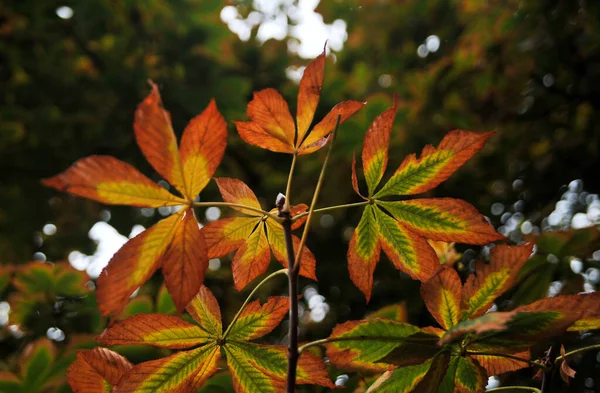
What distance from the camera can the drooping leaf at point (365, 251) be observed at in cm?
42

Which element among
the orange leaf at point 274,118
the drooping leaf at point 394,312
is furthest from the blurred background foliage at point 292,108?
the orange leaf at point 274,118

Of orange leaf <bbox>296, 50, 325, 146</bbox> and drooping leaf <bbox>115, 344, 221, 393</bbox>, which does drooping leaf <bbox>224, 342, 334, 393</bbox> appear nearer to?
drooping leaf <bbox>115, 344, 221, 393</bbox>

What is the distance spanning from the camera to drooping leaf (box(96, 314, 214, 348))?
1.31 feet

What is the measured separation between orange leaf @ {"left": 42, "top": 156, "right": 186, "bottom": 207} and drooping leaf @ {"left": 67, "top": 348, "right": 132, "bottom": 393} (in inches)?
6.5

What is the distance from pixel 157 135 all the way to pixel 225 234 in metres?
0.14

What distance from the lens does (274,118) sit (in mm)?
431

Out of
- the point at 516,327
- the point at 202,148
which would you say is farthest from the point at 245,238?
the point at 516,327

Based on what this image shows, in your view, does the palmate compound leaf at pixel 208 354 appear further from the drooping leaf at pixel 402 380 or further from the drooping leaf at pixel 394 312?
the drooping leaf at pixel 394 312

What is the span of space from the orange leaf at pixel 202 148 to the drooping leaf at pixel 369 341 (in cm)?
15

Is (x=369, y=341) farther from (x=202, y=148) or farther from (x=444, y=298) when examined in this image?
(x=202, y=148)

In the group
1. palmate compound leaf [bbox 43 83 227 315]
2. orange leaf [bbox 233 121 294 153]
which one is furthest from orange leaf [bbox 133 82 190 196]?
orange leaf [bbox 233 121 294 153]

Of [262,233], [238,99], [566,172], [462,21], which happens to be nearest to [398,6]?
[462,21]

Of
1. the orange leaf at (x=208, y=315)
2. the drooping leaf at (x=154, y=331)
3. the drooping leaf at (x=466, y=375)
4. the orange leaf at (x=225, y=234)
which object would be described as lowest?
the drooping leaf at (x=466, y=375)

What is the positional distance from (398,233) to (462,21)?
230 centimetres
